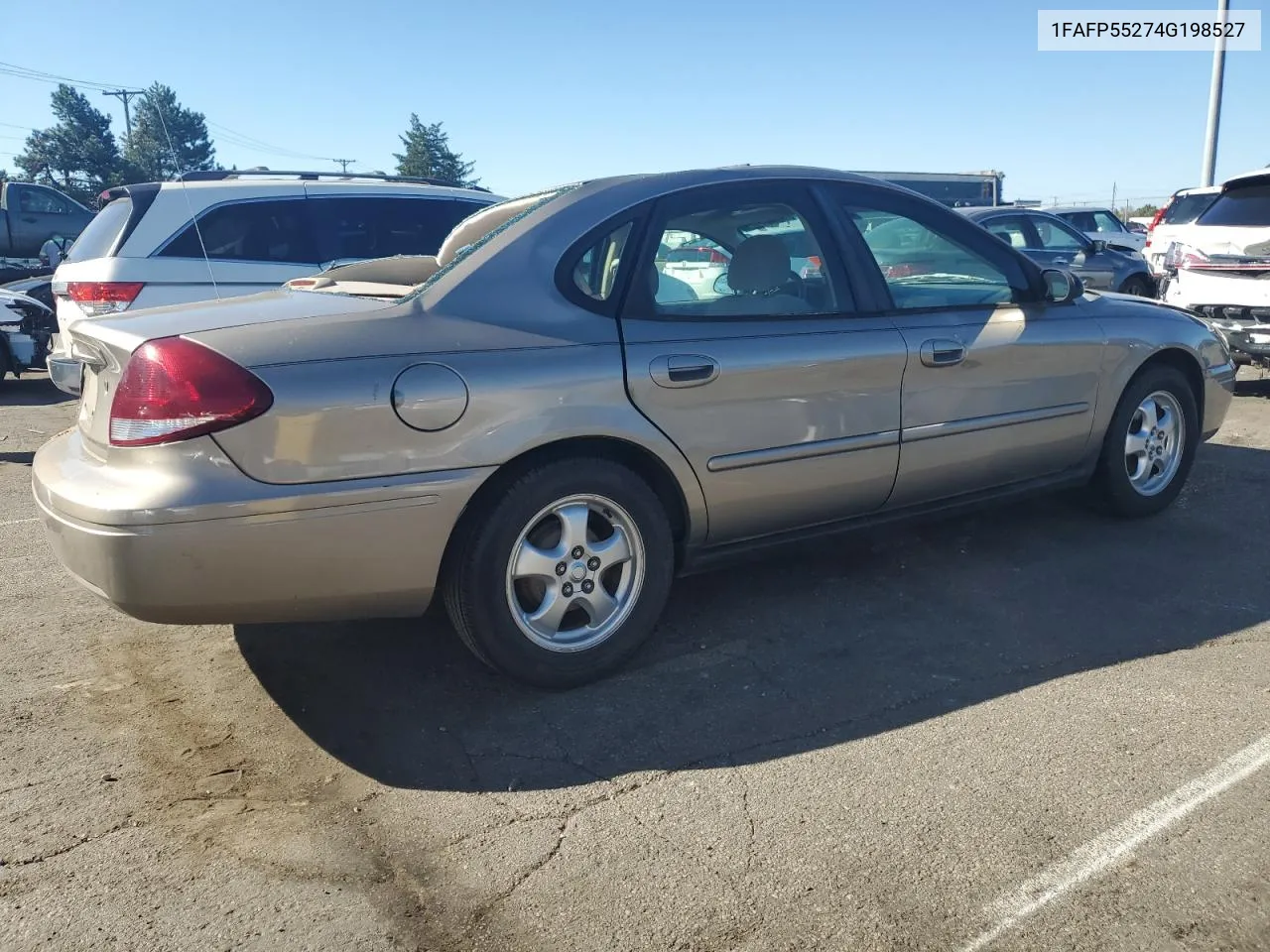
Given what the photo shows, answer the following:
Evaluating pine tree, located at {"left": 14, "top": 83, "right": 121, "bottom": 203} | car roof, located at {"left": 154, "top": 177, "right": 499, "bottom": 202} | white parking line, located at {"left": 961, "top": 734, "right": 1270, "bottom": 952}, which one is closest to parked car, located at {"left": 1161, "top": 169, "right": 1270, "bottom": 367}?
car roof, located at {"left": 154, "top": 177, "right": 499, "bottom": 202}

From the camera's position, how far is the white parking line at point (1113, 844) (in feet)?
7.45

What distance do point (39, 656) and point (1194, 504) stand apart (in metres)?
5.23

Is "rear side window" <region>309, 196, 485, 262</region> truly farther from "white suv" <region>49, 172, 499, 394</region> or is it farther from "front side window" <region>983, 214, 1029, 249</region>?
"front side window" <region>983, 214, 1029, 249</region>

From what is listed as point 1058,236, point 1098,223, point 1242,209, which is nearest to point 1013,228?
point 1058,236

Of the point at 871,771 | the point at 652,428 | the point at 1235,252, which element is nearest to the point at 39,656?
the point at 652,428

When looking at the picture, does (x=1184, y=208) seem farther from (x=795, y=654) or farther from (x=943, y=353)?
(x=795, y=654)

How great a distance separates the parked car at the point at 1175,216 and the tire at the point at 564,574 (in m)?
9.27

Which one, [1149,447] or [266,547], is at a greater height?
[266,547]

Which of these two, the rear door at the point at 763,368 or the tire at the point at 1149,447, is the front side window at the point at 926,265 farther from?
the tire at the point at 1149,447

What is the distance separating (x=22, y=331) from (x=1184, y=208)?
12.2 metres

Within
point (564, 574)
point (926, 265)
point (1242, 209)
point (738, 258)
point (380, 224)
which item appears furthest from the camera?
point (1242, 209)

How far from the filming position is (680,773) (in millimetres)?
2871

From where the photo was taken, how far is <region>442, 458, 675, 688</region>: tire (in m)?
3.15

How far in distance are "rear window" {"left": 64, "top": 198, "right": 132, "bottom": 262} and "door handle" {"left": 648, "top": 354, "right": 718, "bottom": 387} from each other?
5290mm
